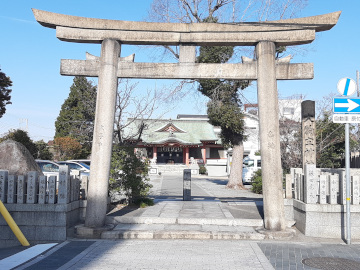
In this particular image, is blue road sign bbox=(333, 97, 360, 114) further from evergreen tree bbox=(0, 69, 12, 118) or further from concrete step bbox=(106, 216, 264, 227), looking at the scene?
evergreen tree bbox=(0, 69, 12, 118)

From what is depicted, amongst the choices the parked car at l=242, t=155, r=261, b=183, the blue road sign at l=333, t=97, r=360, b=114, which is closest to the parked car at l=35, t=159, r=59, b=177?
the blue road sign at l=333, t=97, r=360, b=114

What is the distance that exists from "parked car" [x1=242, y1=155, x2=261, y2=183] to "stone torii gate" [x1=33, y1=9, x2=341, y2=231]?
18.4m

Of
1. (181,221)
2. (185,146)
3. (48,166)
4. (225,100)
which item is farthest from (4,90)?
(185,146)

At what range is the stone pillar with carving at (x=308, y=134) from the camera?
Answer: 10.2 metres

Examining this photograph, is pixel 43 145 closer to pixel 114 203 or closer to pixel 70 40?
pixel 114 203

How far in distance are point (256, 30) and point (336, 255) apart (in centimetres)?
511

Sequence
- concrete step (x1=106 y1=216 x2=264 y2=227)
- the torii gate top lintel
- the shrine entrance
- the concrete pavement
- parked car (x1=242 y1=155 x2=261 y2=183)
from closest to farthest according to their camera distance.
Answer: the concrete pavement
the torii gate top lintel
concrete step (x1=106 y1=216 x2=264 y2=227)
parked car (x1=242 y1=155 x2=261 y2=183)
the shrine entrance

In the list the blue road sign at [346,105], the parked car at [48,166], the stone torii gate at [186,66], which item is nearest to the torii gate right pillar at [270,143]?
the stone torii gate at [186,66]

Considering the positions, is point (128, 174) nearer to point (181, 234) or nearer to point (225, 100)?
point (181, 234)

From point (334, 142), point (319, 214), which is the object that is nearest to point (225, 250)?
point (319, 214)

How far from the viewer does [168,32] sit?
8359 mm

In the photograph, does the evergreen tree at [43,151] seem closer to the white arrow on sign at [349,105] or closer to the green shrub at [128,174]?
the green shrub at [128,174]

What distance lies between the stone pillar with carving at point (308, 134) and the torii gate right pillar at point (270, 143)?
8.59 feet

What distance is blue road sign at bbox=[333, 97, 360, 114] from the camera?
24.1ft
